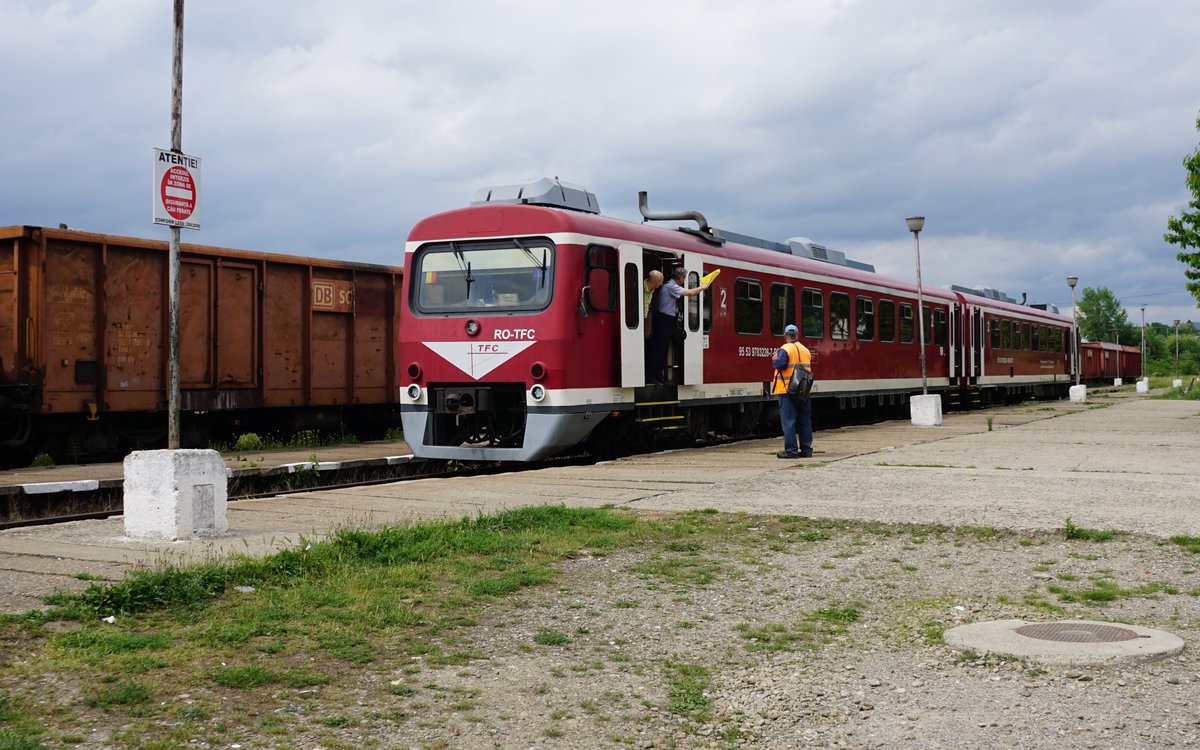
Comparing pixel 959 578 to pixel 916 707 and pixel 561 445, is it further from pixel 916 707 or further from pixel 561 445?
pixel 561 445

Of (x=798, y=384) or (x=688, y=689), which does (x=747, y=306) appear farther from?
(x=688, y=689)

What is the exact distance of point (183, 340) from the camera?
1625 cm

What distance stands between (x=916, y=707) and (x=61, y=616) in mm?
3903

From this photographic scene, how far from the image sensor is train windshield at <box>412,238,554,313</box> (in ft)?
44.2

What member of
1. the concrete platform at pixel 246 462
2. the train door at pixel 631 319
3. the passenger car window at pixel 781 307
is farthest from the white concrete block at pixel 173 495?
the passenger car window at pixel 781 307

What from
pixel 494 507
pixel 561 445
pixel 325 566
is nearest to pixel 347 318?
pixel 561 445

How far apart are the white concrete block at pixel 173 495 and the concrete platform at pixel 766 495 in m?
0.17

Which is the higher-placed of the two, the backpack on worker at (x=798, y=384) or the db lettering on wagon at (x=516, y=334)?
the db lettering on wagon at (x=516, y=334)

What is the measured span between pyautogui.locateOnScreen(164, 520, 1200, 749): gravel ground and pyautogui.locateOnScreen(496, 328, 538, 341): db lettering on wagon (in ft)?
20.4

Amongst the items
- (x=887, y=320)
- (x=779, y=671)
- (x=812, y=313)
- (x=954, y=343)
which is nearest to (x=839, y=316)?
(x=812, y=313)

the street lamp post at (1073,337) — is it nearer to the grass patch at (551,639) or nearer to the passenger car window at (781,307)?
the passenger car window at (781,307)

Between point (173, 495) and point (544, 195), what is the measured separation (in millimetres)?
7368

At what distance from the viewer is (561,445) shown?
13.4 metres

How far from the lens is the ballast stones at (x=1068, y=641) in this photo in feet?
16.3
